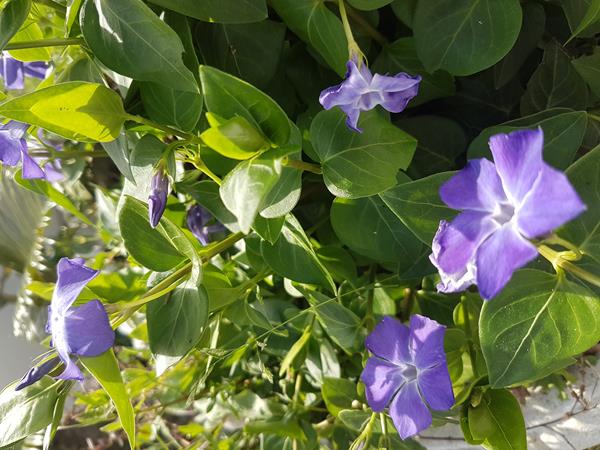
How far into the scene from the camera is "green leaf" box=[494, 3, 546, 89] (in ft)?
1.54

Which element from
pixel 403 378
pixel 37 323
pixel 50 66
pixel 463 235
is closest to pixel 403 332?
pixel 403 378

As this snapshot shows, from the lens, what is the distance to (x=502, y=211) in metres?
0.28

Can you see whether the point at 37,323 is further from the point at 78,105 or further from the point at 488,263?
the point at 488,263

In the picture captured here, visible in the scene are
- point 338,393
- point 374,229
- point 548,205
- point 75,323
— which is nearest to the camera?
point 548,205

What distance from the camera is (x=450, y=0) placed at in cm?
43

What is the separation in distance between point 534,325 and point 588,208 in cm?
7

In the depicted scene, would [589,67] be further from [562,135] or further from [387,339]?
[387,339]

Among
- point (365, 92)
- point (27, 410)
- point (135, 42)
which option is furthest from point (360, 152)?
point (27, 410)

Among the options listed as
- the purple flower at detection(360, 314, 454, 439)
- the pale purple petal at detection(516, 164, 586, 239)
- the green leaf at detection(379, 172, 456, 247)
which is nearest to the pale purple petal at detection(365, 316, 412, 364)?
the purple flower at detection(360, 314, 454, 439)

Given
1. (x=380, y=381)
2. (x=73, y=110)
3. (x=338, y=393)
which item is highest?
(x=73, y=110)

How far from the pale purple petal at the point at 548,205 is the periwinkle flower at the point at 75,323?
22cm

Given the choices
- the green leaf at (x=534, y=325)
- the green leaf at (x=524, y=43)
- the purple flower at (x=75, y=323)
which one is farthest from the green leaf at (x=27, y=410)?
the green leaf at (x=524, y=43)

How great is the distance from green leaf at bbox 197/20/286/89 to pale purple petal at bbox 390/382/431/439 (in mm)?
244

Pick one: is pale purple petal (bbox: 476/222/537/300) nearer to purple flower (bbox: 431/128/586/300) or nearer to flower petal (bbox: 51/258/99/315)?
purple flower (bbox: 431/128/586/300)
